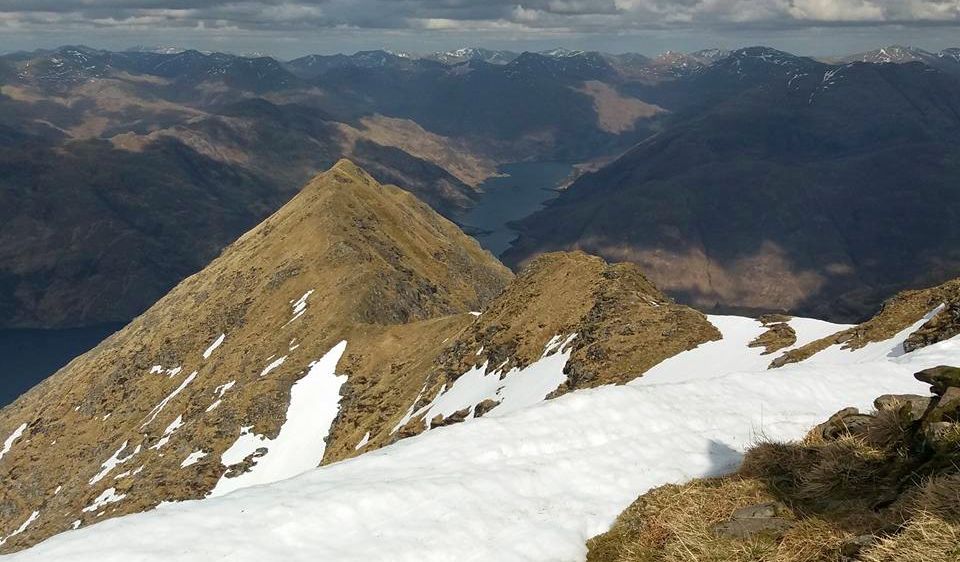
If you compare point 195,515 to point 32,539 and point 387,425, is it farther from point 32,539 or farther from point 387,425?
point 32,539

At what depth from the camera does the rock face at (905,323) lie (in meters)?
34.7

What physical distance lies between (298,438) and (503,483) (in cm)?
7704

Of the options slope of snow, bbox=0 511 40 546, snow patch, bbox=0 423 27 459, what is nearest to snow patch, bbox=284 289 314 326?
slope of snow, bbox=0 511 40 546

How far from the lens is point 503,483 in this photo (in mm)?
15828

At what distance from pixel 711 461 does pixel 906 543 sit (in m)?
7.61

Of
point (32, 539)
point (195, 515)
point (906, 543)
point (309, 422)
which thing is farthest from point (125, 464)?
point (906, 543)

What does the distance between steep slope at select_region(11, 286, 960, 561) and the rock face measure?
498 inches

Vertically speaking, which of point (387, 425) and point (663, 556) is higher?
point (663, 556)

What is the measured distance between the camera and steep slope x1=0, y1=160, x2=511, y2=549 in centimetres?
8756

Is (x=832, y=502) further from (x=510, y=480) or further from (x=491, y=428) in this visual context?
(x=491, y=428)

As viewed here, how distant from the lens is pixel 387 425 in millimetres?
72812

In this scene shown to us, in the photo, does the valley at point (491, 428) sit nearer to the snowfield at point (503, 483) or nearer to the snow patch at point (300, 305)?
the snowfield at point (503, 483)

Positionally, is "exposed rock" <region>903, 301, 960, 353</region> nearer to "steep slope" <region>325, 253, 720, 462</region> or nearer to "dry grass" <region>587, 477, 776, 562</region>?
"steep slope" <region>325, 253, 720, 462</region>

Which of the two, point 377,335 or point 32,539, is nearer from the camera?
point 32,539
